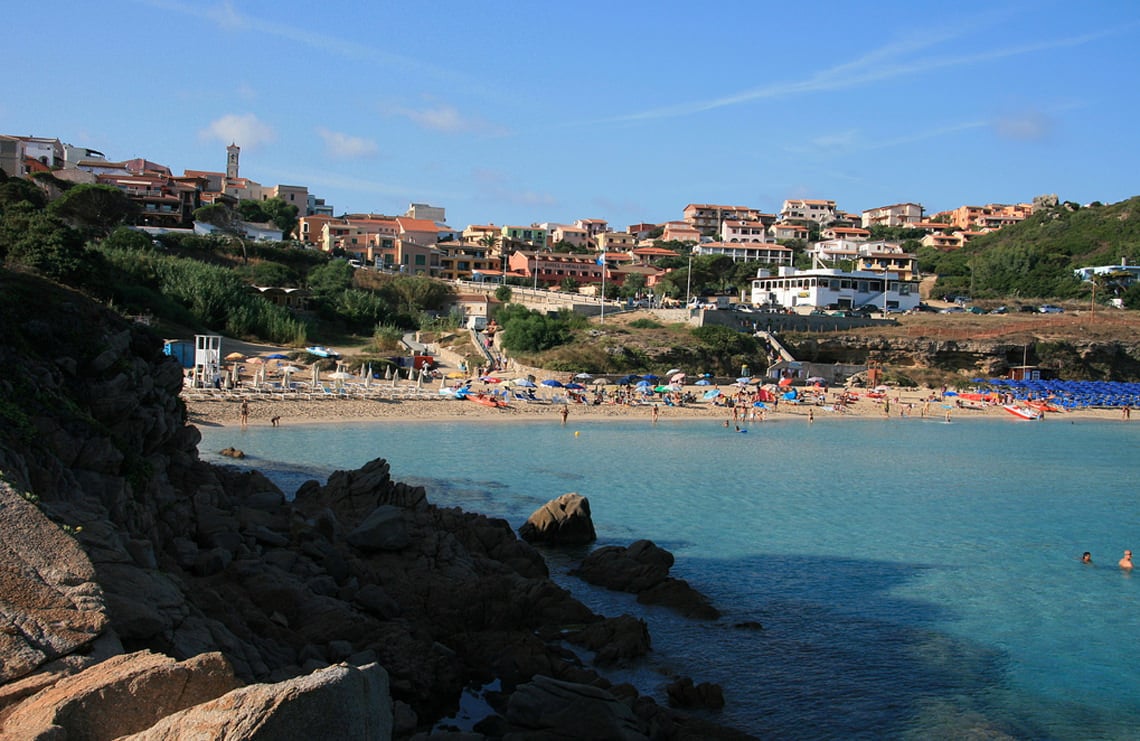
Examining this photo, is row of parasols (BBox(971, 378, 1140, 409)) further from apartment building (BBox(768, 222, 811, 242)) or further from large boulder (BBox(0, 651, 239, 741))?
apartment building (BBox(768, 222, 811, 242))

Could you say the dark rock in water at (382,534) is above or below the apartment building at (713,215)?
below

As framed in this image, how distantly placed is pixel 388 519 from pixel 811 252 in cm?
9220

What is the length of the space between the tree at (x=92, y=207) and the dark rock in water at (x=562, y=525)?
171 ft

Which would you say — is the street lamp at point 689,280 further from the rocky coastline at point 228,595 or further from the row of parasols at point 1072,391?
the rocky coastline at point 228,595

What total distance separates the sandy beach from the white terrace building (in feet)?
56.4

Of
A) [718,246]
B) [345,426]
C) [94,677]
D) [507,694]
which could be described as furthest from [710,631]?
[718,246]

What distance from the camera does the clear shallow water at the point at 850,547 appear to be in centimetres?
1258

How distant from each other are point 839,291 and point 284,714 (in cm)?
6779

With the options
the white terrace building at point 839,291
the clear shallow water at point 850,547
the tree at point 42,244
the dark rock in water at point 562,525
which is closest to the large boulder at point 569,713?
the clear shallow water at point 850,547

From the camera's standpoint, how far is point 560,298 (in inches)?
2539

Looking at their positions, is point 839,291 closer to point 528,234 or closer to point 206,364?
point 206,364

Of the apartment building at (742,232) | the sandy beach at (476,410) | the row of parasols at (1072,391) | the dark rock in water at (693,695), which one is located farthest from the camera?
the apartment building at (742,232)

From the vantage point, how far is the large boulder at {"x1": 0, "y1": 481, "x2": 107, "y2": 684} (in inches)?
243

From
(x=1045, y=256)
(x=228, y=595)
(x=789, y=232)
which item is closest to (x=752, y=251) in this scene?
(x=789, y=232)
